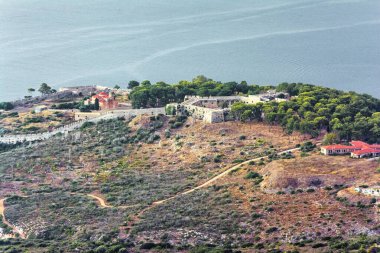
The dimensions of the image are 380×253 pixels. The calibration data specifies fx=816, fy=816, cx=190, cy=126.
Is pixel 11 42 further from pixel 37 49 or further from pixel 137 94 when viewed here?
pixel 137 94

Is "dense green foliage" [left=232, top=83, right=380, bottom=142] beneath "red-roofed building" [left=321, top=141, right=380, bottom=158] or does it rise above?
above

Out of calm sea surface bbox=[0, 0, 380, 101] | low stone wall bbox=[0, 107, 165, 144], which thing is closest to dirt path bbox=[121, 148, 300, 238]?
low stone wall bbox=[0, 107, 165, 144]

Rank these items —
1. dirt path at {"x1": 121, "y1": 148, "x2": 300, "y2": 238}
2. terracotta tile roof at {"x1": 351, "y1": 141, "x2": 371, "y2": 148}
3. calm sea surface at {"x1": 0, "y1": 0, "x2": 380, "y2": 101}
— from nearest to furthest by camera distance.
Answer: dirt path at {"x1": 121, "y1": 148, "x2": 300, "y2": 238}, terracotta tile roof at {"x1": 351, "y1": 141, "x2": 371, "y2": 148}, calm sea surface at {"x1": 0, "y1": 0, "x2": 380, "y2": 101}

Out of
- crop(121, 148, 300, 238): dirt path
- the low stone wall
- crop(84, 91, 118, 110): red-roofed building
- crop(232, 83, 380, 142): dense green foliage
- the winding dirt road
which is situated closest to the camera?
crop(121, 148, 300, 238): dirt path

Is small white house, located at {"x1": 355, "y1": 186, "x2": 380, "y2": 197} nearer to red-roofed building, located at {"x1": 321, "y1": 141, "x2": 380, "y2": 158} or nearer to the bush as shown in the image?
red-roofed building, located at {"x1": 321, "y1": 141, "x2": 380, "y2": 158}

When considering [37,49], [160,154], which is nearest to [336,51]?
[37,49]

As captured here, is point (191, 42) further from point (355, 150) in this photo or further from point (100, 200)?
point (100, 200)
